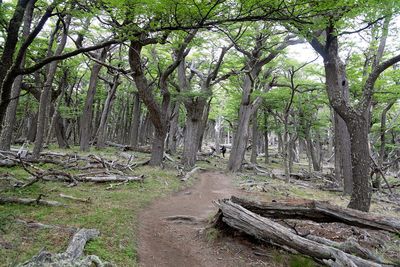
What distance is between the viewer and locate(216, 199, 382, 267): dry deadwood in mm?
4106

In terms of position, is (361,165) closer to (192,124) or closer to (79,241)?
(79,241)

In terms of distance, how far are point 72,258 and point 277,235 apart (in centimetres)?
329

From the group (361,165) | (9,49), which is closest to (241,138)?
(361,165)

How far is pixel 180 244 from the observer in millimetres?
5789

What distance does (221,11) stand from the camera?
556cm

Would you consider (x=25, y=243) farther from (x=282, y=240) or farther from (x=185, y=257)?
(x=282, y=240)

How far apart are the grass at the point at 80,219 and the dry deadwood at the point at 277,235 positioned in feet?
6.34

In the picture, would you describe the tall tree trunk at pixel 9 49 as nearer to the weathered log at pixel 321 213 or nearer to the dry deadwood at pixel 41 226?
the dry deadwood at pixel 41 226

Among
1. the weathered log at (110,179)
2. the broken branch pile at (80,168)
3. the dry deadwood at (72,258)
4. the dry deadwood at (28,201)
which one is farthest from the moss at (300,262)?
the weathered log at (110,179)

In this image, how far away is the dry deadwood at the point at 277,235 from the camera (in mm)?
4106

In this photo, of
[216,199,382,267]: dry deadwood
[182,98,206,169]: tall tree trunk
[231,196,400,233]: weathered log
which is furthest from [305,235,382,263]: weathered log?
[182,98,206,169]: tall tree trunk

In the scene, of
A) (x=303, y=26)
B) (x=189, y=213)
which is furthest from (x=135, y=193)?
(x=303, y=26)

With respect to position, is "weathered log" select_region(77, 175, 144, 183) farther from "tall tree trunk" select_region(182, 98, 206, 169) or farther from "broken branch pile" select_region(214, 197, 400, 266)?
"tall tree trunk" select_region(182, 98, 206, 169)

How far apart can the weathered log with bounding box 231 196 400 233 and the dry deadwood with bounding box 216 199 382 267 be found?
48 cm
